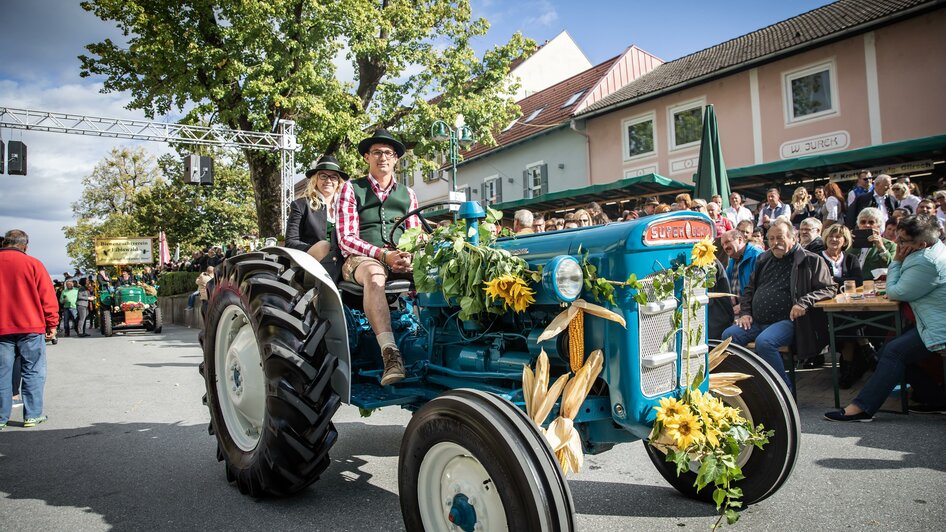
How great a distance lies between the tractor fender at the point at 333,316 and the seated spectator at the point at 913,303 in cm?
365

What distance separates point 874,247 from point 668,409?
4.95 metres

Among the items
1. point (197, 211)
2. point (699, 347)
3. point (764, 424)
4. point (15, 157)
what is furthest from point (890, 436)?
point (197, 211)

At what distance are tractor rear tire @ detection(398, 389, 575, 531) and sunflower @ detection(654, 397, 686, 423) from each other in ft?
1.90

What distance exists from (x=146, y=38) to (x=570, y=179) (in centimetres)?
1328

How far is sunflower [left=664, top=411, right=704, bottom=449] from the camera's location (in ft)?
7.64

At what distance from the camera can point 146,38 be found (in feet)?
49.6

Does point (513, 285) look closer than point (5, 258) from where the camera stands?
Yes

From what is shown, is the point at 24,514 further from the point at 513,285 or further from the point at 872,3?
the point at 872,3

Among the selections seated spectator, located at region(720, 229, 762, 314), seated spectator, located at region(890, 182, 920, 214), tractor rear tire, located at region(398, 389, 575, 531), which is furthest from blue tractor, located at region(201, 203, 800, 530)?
seated spectator, located at region(890, 182, 920, 214)

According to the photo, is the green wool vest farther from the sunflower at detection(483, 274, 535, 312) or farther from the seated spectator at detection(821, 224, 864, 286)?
the seated spectator at detection(821, 224, 864, 286)

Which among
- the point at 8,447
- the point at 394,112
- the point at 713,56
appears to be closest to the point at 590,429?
the point at 8,447

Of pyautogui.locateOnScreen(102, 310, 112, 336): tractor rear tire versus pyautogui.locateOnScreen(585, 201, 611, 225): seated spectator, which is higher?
pyautogui.locateOnScreen(585, 201, 611, 225): seated spectator

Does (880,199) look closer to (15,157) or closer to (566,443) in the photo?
(566,443)

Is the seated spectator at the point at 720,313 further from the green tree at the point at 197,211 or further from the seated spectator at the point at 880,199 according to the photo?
the green tree at the point at 197,211
